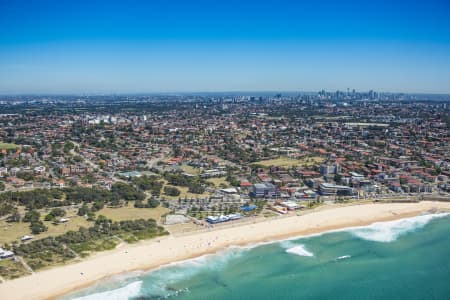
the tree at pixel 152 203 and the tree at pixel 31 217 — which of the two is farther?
the tree at pixel 152 203

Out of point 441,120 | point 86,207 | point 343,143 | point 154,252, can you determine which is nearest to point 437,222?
point 154,252

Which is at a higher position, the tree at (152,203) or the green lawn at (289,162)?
the green lawn at (289,162)

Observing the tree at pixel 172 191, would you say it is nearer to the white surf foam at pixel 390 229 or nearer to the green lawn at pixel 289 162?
the white surf foam at pixel 390 229

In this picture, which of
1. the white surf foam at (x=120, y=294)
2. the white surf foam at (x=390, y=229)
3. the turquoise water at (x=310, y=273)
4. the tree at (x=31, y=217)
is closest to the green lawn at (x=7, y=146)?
the tree at (x=31, y=217)

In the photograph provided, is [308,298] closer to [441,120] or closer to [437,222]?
[437,222]

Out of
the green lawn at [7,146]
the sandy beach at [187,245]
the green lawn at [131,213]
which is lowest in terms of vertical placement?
the sandy beach at [187,245]
